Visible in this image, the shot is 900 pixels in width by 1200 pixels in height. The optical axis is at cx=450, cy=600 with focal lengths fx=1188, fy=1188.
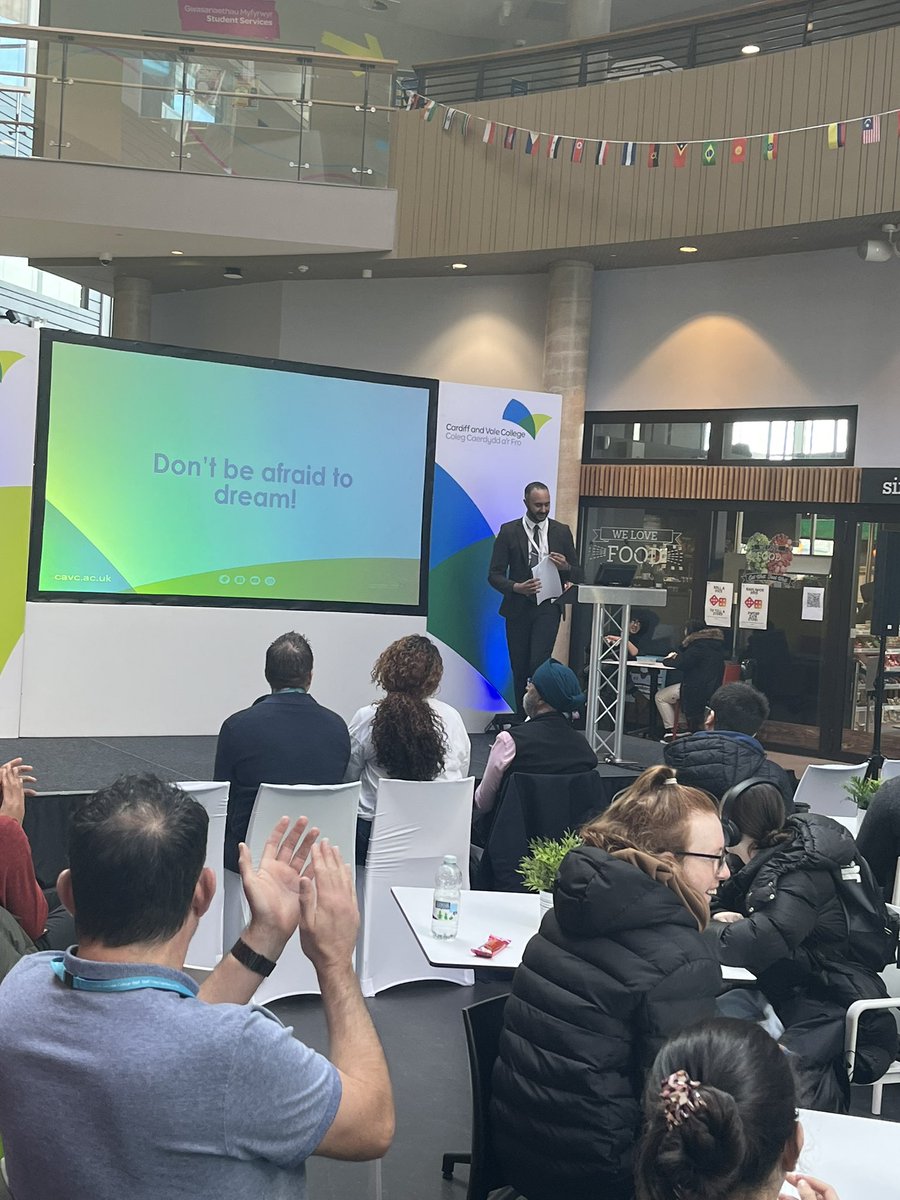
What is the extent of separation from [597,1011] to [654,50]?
1122 cm

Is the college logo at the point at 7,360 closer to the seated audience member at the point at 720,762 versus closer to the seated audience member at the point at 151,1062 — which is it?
the seated audience member at the point at 720,762

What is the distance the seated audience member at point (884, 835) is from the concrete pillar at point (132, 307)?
1212 centimetres

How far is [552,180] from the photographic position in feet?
37.4

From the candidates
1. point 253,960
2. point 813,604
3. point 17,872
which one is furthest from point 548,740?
point 813,604

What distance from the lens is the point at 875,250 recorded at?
32.8 ft

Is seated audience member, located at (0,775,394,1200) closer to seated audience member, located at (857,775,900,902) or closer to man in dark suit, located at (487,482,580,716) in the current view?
seated audience member, located at (857,775,900,902)

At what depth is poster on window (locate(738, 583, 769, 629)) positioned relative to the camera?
1126cm

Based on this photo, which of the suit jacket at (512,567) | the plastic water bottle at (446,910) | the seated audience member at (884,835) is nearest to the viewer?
the plastic water bottle at (446,910)

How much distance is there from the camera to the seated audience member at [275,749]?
4.56 metres

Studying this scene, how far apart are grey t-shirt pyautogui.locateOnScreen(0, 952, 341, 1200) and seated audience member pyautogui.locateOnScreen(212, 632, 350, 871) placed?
3030mm

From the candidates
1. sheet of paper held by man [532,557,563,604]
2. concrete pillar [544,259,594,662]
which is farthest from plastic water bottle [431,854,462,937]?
concrete pillar [544,259,594,662]

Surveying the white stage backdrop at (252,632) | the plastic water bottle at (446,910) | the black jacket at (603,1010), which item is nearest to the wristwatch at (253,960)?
the black jacket at (603,1010)

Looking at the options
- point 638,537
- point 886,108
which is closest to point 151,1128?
point 886,108

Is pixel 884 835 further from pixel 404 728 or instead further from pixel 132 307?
pixel 132 307
